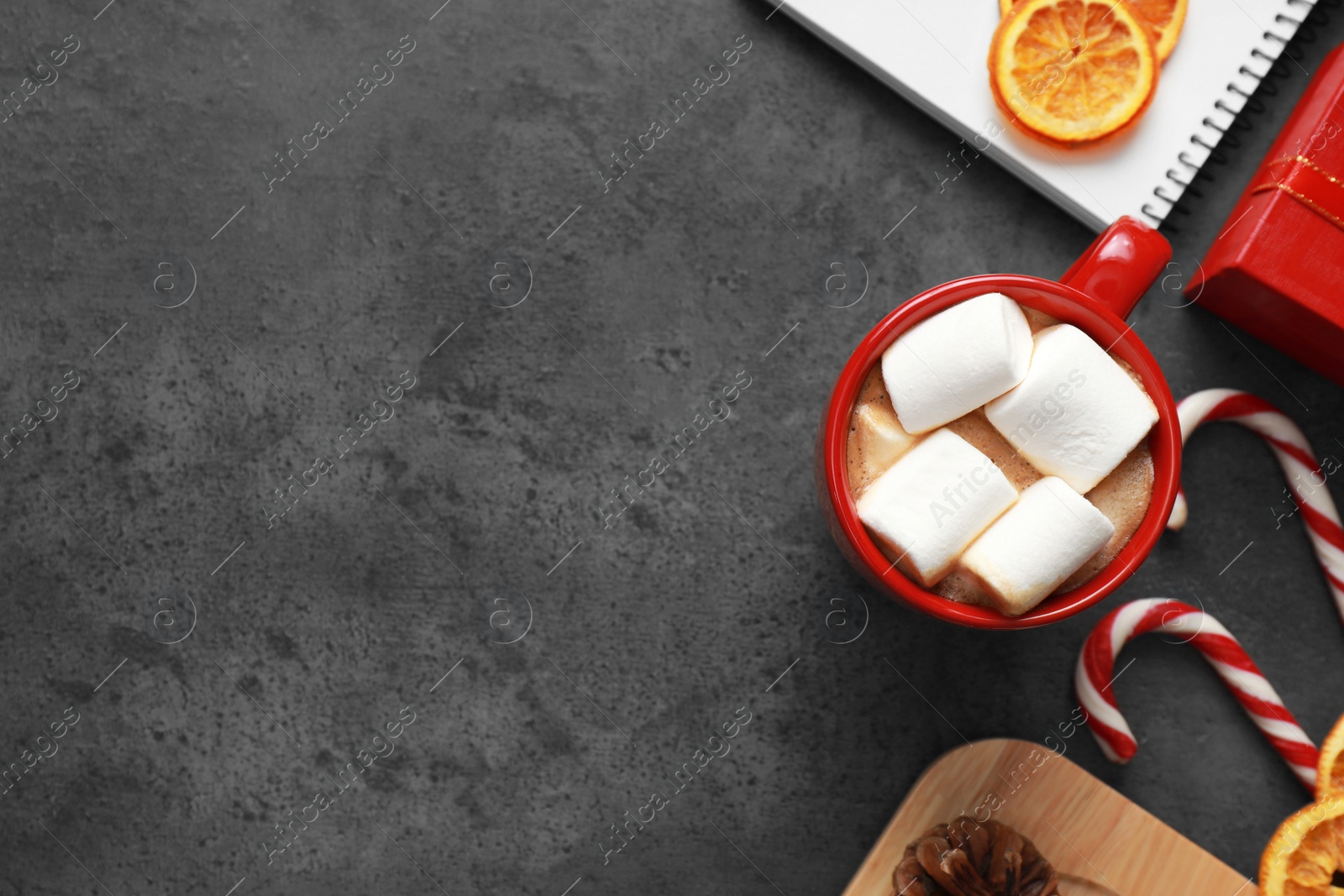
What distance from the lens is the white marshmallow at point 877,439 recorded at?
3.53ft

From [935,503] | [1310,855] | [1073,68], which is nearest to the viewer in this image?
[935,503]

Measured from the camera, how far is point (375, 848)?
142 centimetres

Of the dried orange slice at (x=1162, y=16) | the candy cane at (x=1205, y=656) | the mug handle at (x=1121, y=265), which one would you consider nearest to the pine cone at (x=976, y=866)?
the candy cane at (x=1205, y=656)

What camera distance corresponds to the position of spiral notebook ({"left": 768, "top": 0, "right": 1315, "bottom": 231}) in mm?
1398

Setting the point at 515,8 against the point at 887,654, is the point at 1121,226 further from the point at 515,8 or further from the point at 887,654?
the point at 515,8

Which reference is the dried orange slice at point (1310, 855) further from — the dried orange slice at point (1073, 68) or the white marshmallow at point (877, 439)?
the dried orange slice at point (1073, 68)

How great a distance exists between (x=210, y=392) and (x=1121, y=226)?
4.27 ft

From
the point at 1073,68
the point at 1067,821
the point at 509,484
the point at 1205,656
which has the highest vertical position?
the point at 1073,68

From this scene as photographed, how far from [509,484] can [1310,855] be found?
1219 millimetres

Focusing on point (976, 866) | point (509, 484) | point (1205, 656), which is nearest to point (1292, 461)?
point (1205, 656)

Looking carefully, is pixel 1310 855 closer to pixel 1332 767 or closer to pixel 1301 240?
pixel 1332 767

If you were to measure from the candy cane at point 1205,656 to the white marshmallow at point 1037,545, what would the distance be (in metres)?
0.39

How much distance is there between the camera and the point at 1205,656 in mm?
1398

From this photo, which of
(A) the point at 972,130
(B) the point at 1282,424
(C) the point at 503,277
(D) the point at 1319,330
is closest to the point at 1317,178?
(D) the point at 1319,330
